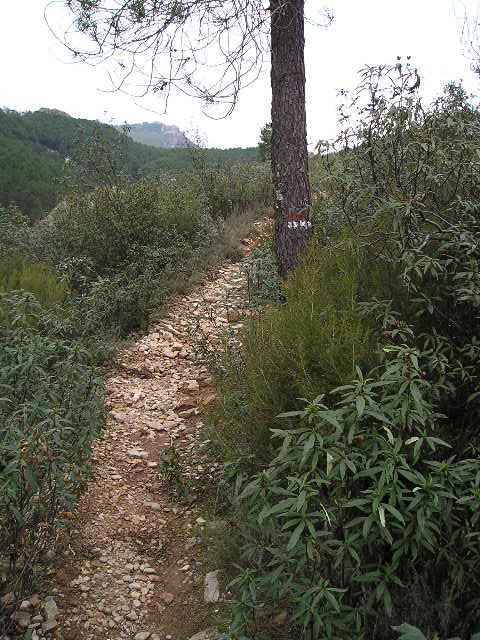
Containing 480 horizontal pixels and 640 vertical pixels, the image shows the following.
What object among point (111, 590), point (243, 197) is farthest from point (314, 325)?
point (243, 197)

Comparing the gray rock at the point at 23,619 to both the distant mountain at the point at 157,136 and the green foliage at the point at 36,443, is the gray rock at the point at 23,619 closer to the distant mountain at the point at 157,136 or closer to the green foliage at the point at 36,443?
the green foliage at the point at 36,443

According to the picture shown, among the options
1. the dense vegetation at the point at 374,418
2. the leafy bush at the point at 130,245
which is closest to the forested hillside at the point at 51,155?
the leafy bush at the point at 130,245

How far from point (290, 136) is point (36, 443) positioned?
3603mm

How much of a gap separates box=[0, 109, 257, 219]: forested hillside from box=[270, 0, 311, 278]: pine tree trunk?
360 cm

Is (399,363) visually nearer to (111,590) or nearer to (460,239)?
(460,239)

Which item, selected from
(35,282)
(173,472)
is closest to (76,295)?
(35,282)

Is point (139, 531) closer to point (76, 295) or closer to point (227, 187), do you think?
point (76, 295)

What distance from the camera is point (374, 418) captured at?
219cm

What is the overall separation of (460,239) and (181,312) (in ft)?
13.5

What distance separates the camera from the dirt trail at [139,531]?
2.58 metres

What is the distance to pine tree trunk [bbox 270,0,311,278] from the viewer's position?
15.6 feet

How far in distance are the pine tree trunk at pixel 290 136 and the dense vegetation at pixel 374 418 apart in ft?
3.05

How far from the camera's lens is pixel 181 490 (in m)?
3.40

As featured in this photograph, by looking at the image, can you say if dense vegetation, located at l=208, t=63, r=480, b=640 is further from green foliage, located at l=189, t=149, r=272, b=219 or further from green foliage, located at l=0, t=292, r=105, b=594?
green foliage, located at l=189, t=149, r=272, b=219
